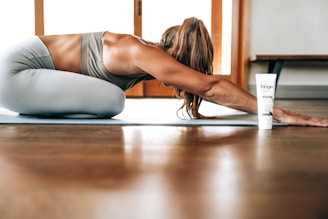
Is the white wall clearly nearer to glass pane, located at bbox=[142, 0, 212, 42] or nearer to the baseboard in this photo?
the baseboard

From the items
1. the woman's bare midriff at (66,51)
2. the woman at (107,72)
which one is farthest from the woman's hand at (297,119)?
the woman's bare midriff at (66,51)

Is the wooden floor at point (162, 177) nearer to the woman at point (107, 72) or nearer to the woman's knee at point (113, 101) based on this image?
the woman at point (107, 72)

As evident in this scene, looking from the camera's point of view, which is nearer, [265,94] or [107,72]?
[265,94]

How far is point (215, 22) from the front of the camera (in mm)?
4527

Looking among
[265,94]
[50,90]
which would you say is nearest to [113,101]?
[50,90]

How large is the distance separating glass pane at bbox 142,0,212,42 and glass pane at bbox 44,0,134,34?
164 mm

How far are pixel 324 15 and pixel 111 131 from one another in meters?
3.52

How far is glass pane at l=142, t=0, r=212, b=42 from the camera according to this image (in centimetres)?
436

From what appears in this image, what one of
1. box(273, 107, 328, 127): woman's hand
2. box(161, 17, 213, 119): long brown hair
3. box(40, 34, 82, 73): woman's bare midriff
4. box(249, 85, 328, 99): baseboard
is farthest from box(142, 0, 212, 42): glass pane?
box(273, 107, 328, 127): woman's hand

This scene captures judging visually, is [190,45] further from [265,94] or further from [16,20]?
[16,20]

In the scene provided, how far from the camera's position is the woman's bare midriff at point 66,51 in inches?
73.3

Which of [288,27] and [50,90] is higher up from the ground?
[288,27]

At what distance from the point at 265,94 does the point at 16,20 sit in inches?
134

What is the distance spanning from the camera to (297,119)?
1599 millimetres
